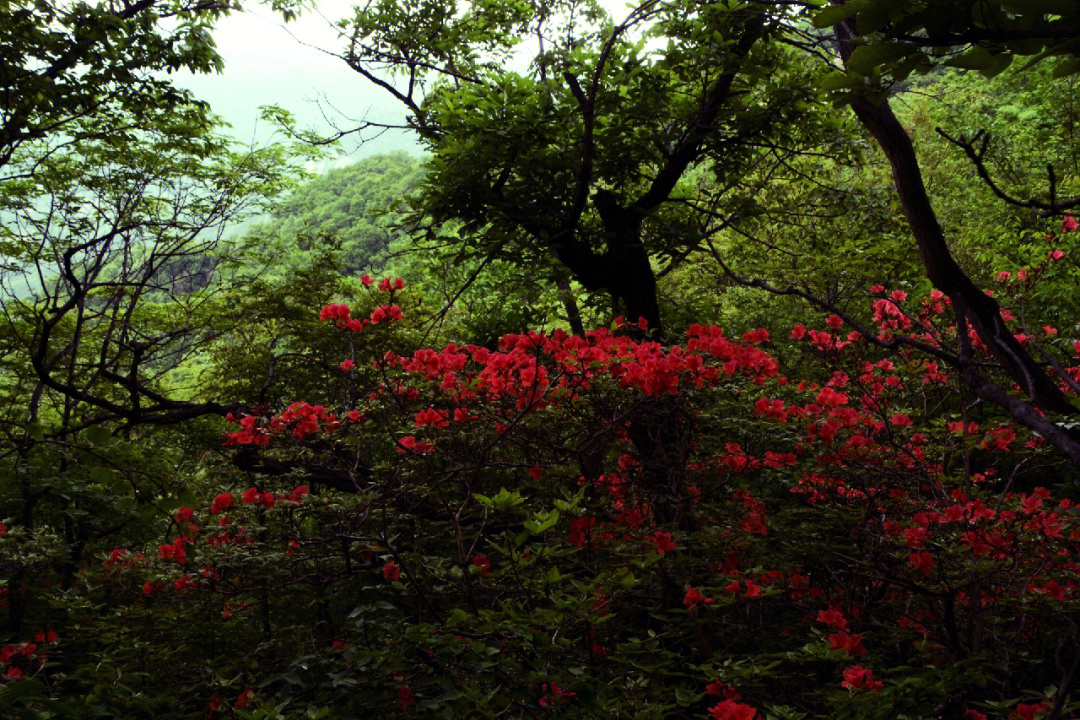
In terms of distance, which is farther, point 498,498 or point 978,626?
point 978,626

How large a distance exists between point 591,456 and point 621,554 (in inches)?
33.5

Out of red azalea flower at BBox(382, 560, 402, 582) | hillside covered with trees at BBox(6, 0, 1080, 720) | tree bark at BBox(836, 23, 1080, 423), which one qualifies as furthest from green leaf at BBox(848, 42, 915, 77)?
red azalea flower at BBox(382, 560, 402, 582)

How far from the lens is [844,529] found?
3.46 m

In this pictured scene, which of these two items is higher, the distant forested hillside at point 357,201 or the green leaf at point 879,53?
the distant forested hillside at point 357,201

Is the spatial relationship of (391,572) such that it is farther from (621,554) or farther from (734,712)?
(734,712)

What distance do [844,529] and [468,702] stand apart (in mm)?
2394

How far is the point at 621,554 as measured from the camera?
258 centimetres

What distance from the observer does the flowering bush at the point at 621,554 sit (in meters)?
2.36

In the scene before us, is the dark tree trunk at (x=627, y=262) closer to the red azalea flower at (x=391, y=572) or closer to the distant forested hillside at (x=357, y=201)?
the red azalea flower at (x=391, y=572)

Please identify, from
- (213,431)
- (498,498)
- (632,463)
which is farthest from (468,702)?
(213,431)

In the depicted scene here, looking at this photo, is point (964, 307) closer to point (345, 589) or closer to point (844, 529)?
point (844, 529)

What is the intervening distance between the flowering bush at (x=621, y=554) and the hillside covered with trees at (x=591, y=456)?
3 centimetres

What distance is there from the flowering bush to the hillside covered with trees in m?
0.03

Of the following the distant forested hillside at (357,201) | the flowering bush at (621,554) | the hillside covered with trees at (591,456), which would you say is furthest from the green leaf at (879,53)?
the distant forested hillside at (357,201)
